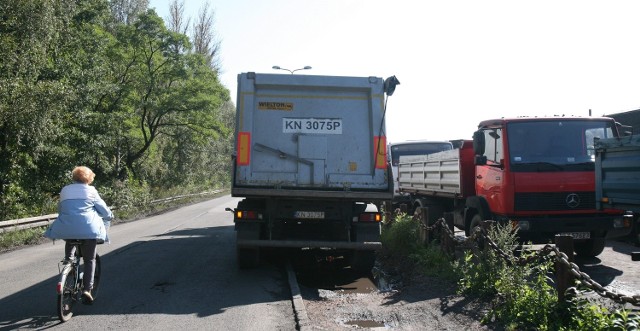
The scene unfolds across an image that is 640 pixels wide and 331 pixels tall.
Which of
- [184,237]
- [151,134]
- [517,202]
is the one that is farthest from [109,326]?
[151,134]

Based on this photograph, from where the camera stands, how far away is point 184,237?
1588 centimetres

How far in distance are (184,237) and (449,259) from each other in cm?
906

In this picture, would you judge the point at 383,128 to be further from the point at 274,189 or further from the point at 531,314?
the point at 531,314

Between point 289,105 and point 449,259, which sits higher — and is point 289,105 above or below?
above

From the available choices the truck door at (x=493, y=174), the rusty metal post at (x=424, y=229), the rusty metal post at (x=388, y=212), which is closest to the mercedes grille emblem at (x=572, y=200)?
the truck door at (x=493, y=174)

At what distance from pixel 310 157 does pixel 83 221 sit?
3968 millimetres

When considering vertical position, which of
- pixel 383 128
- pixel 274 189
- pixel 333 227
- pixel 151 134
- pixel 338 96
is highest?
pixel 151 134

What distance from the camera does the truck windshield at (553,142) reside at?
968 cm

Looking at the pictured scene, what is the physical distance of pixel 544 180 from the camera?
9.54m

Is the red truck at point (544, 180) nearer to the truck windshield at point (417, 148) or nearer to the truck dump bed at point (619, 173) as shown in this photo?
the truck dump bed at point (619, 173)

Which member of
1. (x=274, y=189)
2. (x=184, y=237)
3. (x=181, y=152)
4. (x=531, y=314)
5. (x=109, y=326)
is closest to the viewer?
(x=531, y=314)

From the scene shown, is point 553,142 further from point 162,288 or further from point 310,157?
point 162,288

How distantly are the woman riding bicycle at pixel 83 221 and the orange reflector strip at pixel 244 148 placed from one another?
2856mm

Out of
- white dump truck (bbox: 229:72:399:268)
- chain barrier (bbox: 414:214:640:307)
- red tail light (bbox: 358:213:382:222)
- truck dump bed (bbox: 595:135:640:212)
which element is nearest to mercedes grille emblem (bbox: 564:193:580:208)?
chain barrier (bbox: 414:214:640:307)
